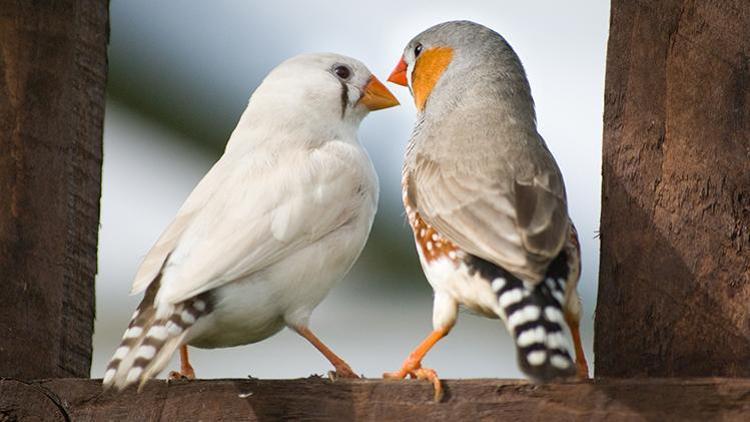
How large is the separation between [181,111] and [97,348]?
71.5 inches

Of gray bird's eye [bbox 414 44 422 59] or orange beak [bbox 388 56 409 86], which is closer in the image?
gray bird's eye [bbox 414 44 422 59]

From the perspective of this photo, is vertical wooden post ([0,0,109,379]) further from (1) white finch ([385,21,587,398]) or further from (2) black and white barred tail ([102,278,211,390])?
(1) white finch ([385,21,587,398])

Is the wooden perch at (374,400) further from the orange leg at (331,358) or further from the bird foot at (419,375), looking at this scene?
the orange leg at (331,358)

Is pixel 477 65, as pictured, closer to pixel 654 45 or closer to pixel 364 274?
pixel 654 45

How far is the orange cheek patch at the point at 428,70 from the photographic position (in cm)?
514

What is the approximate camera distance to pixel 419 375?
411cm

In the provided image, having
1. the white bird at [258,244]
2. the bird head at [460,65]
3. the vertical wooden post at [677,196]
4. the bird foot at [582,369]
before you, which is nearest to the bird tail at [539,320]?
the vertical wooden post at [677,196]

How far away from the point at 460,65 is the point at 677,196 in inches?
45.6

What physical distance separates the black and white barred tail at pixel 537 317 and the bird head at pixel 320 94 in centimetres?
152

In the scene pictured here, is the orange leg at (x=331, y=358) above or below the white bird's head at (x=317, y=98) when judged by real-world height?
below

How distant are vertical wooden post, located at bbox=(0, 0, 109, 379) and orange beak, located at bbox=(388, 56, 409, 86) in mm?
1068

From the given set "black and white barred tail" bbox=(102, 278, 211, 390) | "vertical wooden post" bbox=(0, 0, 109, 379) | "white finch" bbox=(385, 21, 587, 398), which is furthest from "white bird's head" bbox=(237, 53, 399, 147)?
"black and white barred tail" bbox=(102, 278, 211, 390)

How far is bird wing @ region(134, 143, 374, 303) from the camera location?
4.40m

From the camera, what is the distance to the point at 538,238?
12.7ft
